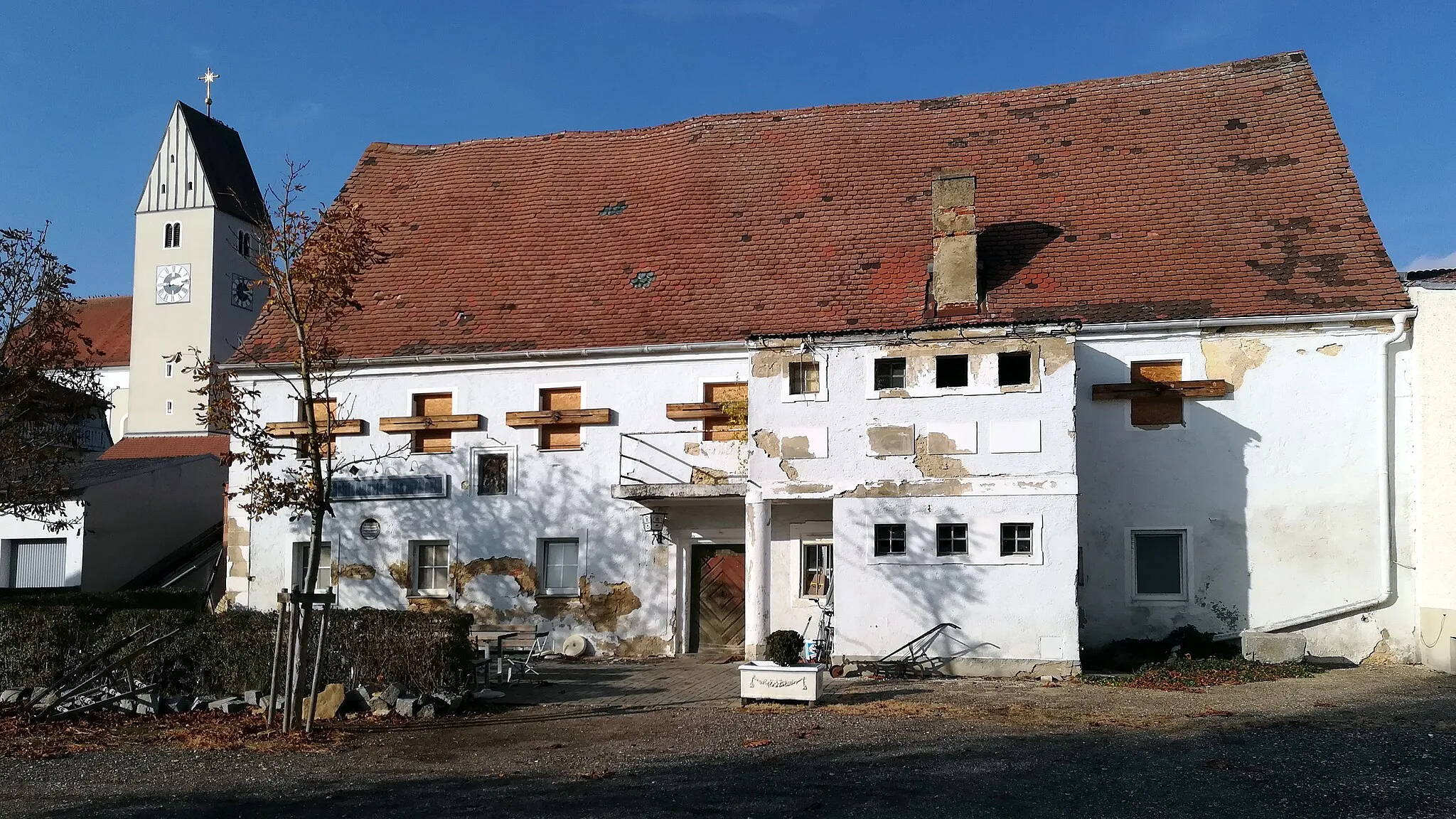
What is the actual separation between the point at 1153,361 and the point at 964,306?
309cm

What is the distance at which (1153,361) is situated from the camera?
66.4 feet

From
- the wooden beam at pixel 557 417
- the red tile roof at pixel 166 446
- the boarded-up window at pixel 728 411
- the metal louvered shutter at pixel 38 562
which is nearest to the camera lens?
the boarded-up window at pixel 728 411

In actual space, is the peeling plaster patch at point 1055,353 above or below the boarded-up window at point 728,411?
above

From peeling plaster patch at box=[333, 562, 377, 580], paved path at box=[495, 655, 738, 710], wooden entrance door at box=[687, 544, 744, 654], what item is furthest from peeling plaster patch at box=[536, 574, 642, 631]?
peeling plaster patch at box=[333, 562, 377, 580]

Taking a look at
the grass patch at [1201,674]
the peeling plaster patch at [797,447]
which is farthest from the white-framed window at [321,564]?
the grass patch at [1201,674]

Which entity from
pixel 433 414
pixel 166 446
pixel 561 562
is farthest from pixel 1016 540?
pixel 166 446

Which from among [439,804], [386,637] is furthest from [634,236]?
[439,804]

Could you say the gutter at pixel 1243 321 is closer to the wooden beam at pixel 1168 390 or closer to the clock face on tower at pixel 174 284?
the wooden beam at pixel 1168 390

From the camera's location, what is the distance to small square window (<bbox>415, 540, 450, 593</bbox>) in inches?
899

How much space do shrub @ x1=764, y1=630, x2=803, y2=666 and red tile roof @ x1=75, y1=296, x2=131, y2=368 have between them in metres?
60.3

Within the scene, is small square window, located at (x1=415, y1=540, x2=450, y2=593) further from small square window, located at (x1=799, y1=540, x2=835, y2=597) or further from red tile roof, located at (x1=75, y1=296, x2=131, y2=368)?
red tile roof, located at (x1=75, y1=296, x2=131, y2=368)

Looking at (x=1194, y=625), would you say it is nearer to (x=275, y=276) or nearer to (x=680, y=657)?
(x=680, y=657)

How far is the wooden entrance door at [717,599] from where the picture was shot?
21.9 m

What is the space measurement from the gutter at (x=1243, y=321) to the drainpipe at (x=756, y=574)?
546cm
